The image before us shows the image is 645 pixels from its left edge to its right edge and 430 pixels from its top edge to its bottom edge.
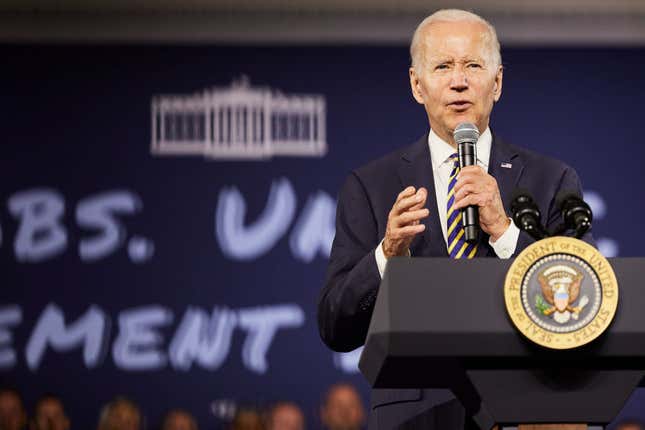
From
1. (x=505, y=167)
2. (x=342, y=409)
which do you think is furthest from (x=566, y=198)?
(x=342, y=409)

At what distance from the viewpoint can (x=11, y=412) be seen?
4461 mm

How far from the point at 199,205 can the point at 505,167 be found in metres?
2.77

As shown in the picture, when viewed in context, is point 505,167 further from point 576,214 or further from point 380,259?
point 576,214

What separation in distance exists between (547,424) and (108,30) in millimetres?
3807

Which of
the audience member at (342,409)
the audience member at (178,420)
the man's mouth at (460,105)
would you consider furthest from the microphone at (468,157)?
the audience member at (178,420)

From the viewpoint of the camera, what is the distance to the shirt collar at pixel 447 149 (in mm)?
1982

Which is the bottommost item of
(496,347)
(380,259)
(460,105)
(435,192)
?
(496,347)

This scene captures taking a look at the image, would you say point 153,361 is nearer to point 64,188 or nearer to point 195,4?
point 64,188

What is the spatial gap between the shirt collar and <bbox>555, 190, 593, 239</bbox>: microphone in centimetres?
47

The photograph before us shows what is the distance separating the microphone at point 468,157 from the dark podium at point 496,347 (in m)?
0.23

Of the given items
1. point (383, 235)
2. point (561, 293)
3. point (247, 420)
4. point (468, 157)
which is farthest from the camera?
point (247, 420)

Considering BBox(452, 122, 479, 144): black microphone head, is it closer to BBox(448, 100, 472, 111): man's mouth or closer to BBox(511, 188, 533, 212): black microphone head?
BBox(448, 100, 472, 111): man's mouth

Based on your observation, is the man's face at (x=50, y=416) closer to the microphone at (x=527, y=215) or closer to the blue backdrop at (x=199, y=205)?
the blue backdrop at (x=199, y=205)

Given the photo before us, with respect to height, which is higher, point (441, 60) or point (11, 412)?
point (441, 60)
